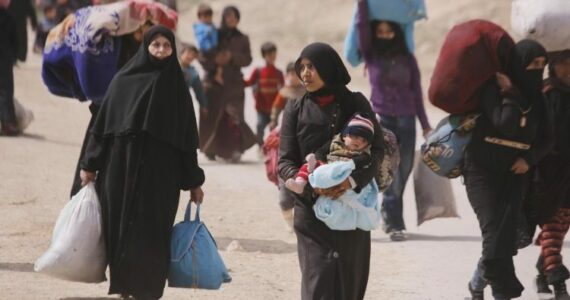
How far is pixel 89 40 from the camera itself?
9477 millimetres

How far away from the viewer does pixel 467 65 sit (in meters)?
8.29

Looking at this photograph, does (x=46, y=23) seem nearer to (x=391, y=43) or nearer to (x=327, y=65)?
(x=391, y=43)

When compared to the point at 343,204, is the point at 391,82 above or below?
below

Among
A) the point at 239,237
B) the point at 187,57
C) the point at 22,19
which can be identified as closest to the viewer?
the point at 239,237

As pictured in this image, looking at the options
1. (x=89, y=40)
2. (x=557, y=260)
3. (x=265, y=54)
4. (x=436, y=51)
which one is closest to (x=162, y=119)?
(x=89, y=40)

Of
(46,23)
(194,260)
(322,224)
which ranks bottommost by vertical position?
(46,23)

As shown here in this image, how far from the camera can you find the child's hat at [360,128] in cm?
698

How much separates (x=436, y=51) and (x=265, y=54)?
13.4 metres

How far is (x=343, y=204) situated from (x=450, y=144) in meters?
1.67

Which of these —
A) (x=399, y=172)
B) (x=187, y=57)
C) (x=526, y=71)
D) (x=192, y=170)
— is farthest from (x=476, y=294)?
(x=187, y=57)

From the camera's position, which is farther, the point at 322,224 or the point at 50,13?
the point at 50,13

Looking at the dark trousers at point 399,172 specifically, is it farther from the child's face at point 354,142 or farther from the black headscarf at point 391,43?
the child's face at point 354,142

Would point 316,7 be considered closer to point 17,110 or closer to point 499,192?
point 17,110

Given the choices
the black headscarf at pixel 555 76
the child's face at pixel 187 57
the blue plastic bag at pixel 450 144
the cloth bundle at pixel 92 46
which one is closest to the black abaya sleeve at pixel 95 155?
the cloth bundle at pixel 92 46
